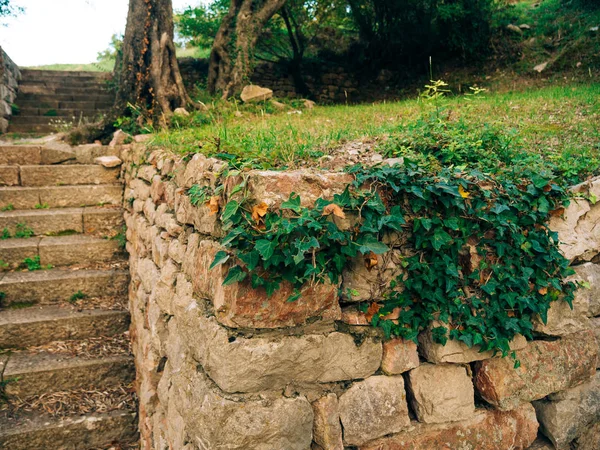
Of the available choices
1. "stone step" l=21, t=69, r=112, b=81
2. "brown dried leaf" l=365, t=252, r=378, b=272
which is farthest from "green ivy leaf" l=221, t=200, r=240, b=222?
"stone step" l=21, t=69, r=112, b=81

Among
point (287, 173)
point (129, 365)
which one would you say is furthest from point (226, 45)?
point (287, 173)

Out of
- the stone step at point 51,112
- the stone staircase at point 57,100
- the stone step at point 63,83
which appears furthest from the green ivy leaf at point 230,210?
the stone step at point 63,83

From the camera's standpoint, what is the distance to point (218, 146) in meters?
2.71

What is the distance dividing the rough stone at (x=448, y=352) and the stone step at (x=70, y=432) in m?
2.57

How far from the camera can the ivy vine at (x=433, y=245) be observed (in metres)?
1.87

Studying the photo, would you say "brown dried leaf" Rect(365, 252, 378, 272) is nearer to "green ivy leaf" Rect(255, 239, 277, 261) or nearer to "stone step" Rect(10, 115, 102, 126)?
"green ivy leaf" Rect(255, 239, 277, 261)

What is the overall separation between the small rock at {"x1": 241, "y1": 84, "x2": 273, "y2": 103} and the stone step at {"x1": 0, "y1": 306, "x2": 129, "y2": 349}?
434cm

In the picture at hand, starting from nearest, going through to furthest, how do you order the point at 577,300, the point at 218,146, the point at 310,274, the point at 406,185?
the point at 310,274, the point at 406,185, the point at 577,300, the point at 218,146

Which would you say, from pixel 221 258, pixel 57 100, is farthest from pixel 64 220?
pixel 57 100

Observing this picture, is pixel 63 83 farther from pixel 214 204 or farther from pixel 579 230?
pixel 579 230

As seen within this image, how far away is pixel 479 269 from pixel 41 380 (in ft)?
11.2

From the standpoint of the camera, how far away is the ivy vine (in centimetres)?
187

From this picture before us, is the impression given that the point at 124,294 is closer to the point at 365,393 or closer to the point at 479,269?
the point at 365,393

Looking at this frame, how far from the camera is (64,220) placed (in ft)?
17.2
